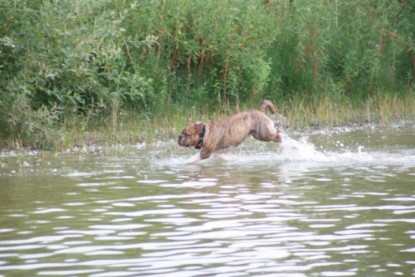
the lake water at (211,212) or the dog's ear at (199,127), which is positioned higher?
the dog's ear at (199,127)

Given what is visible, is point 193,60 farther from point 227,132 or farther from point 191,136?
point 191,136

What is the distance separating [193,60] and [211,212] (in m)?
9.18

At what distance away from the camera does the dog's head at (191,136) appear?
43.3 feet

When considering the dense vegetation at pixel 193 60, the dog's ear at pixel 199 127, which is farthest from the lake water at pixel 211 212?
the dense vegetation at pixel 193 60

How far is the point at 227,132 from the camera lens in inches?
532

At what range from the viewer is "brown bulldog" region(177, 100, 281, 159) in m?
13.2

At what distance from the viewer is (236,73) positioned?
18.2 meters

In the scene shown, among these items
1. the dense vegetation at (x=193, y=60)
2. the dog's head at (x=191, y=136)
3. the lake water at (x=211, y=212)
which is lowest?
the lake water at (x=211, y=212)

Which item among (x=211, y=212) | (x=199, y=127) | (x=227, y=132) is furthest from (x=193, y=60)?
(x=211, y=212)

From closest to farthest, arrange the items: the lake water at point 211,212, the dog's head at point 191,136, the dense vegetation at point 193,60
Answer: the lake water at point 211,212 < the dog's head at point 191,136 < the dense vegetation at point 193,60

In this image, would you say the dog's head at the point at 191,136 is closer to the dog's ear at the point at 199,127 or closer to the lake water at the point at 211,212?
the dog's ear at the point at 199,127

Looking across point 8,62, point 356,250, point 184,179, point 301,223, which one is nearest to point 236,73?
point 8,62

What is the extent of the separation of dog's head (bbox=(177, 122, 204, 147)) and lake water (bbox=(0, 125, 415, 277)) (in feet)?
0.99

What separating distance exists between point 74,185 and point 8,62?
4.10m
